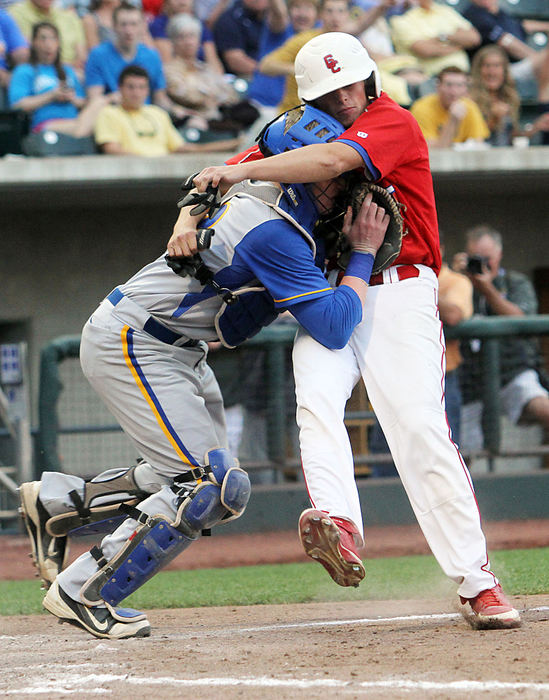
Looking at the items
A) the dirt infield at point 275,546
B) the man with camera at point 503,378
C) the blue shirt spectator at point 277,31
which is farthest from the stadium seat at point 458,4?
the dirt infield at point 275,546

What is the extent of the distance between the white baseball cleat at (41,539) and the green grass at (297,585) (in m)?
0.82

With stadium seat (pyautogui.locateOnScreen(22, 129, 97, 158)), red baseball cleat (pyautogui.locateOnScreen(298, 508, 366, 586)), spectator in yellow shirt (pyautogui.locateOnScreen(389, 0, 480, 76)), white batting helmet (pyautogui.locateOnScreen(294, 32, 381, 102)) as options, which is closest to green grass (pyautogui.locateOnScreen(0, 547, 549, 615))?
red baseball cleat (pyautogui.locateOnScreen(298, 508, 366, 586))

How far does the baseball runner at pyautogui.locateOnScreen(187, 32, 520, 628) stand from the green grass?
4.09 ft

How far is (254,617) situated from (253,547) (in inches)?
106

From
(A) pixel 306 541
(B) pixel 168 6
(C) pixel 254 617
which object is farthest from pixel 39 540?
(B) pixel 168 6

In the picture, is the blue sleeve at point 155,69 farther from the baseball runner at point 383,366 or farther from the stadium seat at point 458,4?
the baseball runner at point 383,366

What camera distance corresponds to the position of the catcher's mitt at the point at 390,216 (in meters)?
3.60

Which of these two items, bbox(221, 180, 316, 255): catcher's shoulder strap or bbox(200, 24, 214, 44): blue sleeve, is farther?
bbox(200, 24, 214, 44): blue sleeve

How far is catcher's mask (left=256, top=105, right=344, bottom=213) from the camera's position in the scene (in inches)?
141

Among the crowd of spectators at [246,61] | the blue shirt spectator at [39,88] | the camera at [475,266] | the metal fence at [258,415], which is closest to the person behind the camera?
the camera at [475,266]

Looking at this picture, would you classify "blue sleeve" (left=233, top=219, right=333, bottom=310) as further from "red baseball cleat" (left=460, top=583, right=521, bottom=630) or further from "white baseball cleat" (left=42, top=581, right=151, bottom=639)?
"white baseball cleat" (left=42, top=581, right=151, bottom=639)

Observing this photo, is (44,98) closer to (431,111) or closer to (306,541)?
(431,111)

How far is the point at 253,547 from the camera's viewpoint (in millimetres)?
6957

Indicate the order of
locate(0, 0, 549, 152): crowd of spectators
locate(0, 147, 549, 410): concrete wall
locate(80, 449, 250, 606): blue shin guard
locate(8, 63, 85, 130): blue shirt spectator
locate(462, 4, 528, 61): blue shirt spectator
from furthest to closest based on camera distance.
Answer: locate(462, 4, 528, 61): blue shirt spectator
locate(0, 147, 549, 410): concrete wall
locate(0, 0, 549, 152): crowd of spectators
locate(8, 63, 85, 130): blue shirt spectator
locate(80, 449, 250, 606): blue shin guard
